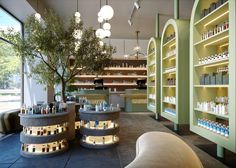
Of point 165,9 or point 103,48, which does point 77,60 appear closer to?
point 103,48

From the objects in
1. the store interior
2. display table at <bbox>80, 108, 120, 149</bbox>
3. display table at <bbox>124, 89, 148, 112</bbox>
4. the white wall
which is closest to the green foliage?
the store interior

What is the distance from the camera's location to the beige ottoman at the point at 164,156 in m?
1.03

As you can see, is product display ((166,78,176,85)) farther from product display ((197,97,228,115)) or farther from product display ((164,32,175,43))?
product display ((197,97,228,115))

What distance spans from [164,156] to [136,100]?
989 centimetres

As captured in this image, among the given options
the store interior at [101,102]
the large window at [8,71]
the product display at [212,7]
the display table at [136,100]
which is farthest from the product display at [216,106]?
the display table at [136,100]

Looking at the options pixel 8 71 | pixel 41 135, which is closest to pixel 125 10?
pixel 8 71

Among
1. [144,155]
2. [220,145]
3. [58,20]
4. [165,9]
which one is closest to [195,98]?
[220,145]

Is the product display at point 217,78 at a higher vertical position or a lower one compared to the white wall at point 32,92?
higher

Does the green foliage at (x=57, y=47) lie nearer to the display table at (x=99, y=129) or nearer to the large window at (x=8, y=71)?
the display table at (x=99, y=129)

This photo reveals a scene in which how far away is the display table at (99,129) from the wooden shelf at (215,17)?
9.50 feet

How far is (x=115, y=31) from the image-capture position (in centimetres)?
1156

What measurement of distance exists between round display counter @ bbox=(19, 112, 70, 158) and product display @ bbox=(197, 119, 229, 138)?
10.2 ft

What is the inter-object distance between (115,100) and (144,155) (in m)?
11.5

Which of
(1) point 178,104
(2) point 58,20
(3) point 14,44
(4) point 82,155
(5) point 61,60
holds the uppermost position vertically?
(2) point 58,20
